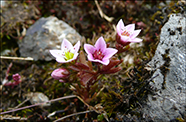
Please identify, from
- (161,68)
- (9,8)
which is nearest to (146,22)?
(161,68)

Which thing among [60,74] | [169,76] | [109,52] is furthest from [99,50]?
[169,76]

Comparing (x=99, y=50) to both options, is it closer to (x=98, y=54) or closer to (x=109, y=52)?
(x=98, y=54)

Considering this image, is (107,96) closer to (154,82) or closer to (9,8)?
(154,82)

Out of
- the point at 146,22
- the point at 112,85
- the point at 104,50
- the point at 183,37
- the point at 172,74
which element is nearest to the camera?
the point at 104,50

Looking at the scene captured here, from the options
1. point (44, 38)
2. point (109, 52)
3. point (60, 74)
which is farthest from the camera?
point (44, 38)

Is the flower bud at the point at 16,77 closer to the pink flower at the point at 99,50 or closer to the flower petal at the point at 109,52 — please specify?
the pink flower at the point at 99,50

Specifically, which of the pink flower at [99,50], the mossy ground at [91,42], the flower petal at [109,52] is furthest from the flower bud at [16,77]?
the flower petal at [109,52]

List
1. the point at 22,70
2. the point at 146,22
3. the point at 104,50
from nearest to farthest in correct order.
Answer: the point at 104,50
the point at 22,70
the point at 146,22
